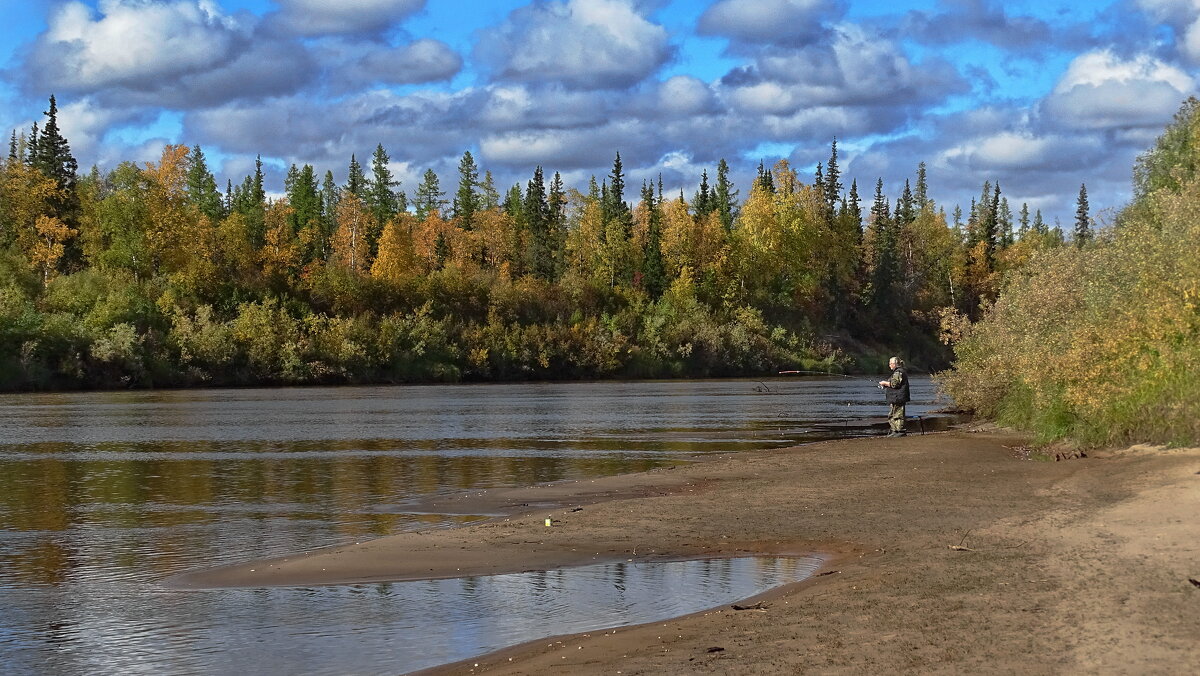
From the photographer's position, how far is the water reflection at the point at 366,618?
1091 centimetres

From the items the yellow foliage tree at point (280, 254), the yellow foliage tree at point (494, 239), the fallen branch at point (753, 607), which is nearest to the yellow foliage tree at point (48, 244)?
the yellow foliage tree at point (280, 254)

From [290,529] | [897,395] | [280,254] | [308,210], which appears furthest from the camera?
[308,210]

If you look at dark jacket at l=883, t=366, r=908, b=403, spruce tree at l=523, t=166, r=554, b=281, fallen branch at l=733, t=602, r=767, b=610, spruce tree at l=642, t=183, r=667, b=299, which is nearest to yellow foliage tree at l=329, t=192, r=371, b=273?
spruce tree at l=523, t=166, r=554, b=281

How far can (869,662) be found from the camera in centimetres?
914

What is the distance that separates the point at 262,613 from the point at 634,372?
9983 cm

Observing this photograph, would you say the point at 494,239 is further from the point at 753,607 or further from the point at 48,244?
the point at 753,607

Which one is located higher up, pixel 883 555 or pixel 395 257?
pixel 395 257

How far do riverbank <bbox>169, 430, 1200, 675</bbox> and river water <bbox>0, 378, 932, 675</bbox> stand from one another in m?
0.99

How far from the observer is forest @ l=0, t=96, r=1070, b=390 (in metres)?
90.8

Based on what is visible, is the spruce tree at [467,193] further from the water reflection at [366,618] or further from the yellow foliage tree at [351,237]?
the water reflection at [366,618]

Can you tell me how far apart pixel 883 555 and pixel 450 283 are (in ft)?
334

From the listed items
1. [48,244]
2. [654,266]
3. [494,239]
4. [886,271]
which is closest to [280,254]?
[48,244]

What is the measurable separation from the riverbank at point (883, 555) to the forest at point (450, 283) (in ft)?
177

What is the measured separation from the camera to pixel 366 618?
40.9ft
